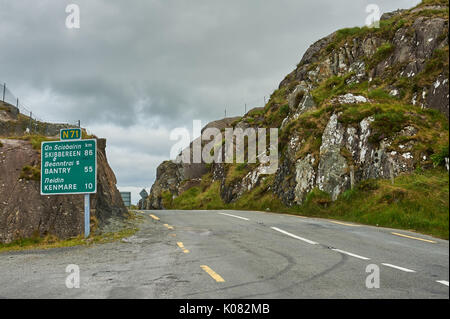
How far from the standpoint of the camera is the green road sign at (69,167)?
13.0m

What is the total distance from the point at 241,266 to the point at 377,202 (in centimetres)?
316

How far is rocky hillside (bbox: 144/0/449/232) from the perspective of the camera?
15266 mm

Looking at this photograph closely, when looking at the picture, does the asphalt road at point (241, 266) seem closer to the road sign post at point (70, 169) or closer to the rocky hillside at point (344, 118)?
the rocky hillside at point (344, 118)

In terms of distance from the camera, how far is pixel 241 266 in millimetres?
7664

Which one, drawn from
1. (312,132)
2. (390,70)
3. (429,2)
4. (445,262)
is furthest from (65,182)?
(429,2)

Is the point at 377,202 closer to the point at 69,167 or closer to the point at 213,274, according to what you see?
the point at 213,274

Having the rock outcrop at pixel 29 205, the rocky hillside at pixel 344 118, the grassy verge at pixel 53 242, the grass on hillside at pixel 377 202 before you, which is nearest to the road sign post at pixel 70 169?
the grassy verge at pixel 53 242

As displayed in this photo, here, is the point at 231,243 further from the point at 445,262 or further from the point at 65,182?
the point at 445,262

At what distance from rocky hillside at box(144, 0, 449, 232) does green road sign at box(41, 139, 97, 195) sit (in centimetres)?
995

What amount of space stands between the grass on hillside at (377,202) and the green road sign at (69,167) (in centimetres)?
974

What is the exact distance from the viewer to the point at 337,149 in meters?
19.8

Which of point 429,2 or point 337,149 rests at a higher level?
point 429,2

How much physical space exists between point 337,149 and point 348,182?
101 inches

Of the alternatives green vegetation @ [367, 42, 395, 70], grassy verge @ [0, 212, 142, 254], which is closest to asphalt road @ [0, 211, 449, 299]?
grassy verge @ [0, 212, 142, 254]
